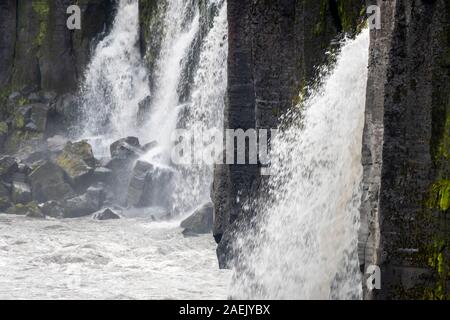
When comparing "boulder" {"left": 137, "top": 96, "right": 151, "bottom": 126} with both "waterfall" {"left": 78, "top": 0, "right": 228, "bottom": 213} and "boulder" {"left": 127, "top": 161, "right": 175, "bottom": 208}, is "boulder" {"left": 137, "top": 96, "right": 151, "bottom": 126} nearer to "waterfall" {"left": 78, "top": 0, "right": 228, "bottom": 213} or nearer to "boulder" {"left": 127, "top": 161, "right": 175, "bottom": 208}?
"waterfall" {"left": 78, "top": 0, "right": 228, "bottom": 213}

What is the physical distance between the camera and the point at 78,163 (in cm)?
2548

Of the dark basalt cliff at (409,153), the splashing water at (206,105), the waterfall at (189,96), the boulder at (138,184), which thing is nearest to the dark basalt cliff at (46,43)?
the waterfall at (189,96)

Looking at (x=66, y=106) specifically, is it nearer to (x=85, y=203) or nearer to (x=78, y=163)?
(x=78, y=163)

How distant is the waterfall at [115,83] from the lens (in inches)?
1152

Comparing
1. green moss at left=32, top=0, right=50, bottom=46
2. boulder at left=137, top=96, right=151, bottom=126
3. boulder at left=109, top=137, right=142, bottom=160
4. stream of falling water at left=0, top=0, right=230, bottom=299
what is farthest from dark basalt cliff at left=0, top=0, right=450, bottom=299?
green moss at left=32, top=0, right=50, bottom=46

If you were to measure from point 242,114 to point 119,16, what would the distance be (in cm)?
1627

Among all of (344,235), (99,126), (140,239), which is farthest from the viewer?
(99,126)

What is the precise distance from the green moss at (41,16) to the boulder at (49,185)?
7.21m

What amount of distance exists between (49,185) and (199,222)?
661 centimetres

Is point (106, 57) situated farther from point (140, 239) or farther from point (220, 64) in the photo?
point (140, 239)

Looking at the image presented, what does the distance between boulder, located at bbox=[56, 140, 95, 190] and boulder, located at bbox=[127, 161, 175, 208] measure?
1.57 metres

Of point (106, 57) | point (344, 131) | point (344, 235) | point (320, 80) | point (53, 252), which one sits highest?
point (106, 57)

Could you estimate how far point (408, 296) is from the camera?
8758 millimetres
